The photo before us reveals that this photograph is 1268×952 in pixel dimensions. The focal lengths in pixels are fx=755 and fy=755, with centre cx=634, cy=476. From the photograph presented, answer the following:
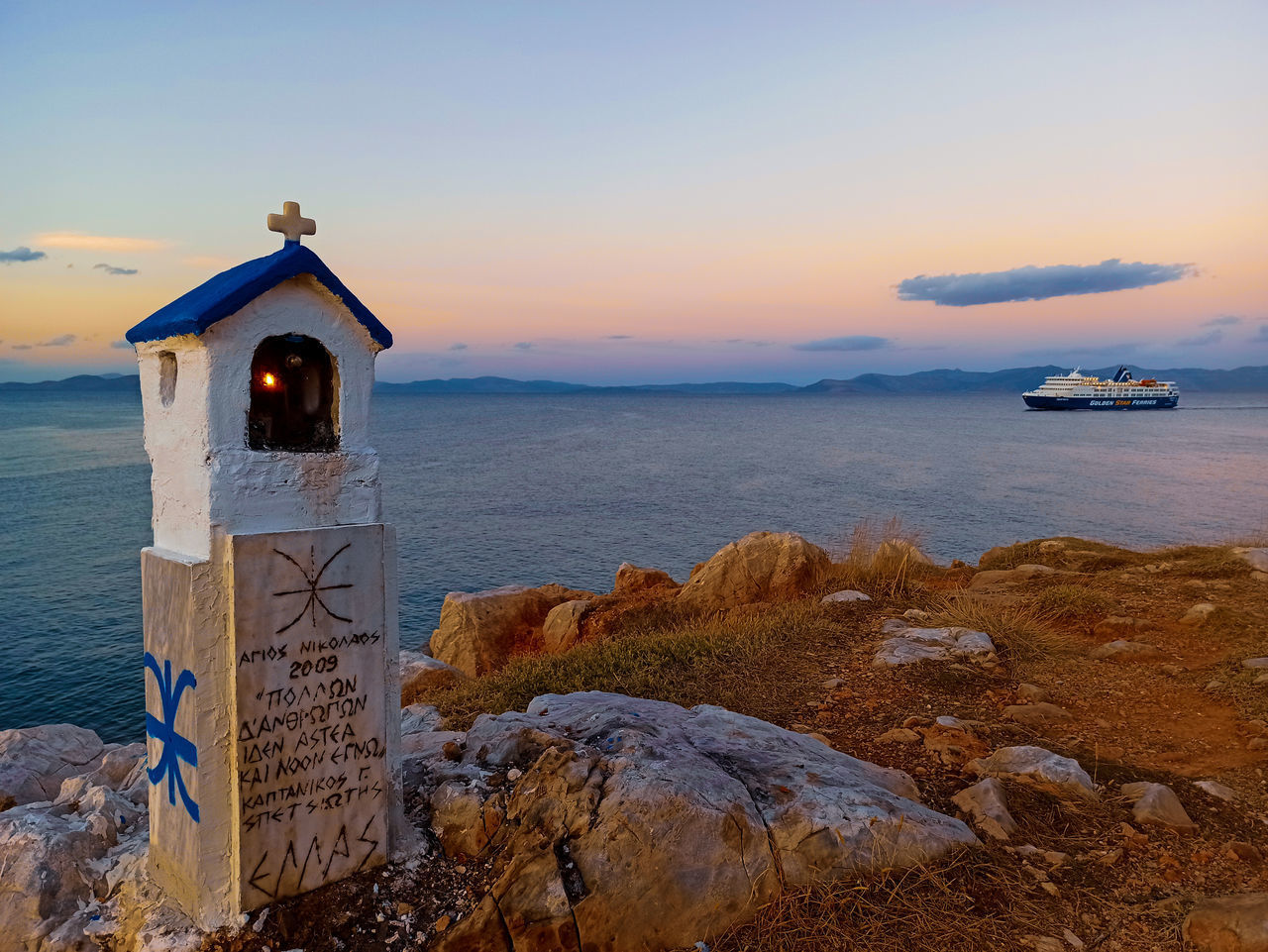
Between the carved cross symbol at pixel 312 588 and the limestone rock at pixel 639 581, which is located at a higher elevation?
the carved cross symbol at pixel 312 588

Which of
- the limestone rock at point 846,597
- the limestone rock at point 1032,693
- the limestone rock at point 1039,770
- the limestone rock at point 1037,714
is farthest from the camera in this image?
the limestone rock at point 846,597

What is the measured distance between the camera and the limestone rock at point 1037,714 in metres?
7.53

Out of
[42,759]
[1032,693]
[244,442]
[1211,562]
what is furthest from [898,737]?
[1211,562]

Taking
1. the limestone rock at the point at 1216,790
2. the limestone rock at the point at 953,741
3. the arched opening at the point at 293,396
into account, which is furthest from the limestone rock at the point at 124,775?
the limestone rock at the point at 1216,790

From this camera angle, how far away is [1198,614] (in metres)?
10.4

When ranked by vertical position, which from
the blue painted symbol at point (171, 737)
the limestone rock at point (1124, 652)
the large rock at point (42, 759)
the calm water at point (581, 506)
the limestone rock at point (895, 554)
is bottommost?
the calm water at point (581, 506)

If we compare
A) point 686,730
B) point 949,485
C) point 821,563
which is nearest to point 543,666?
point 686,730

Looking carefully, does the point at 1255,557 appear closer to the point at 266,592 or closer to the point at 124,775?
the point at 266,592

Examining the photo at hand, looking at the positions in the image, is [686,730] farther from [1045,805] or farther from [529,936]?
[1045,805]

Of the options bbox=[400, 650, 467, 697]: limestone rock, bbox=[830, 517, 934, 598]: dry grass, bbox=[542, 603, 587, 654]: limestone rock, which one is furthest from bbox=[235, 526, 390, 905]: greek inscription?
bbox=[830, 517, 934, 598]: dry grass

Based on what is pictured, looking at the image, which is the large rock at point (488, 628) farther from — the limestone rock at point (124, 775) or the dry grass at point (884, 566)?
the limestone rock at point (124, 775)

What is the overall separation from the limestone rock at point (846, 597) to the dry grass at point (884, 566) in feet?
1.18

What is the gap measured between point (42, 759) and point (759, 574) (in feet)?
33.8

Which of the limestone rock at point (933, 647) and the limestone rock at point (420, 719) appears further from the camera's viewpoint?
the limestone rock at point (933, 647)
